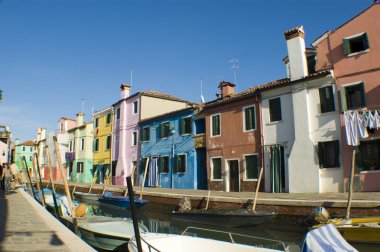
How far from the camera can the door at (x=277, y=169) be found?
17.6 metres

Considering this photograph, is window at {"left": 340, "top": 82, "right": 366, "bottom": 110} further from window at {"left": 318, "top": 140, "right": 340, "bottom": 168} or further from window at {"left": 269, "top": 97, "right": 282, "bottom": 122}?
window at {"left": 269, "top": 97, "right": 282, "bottom": 122}

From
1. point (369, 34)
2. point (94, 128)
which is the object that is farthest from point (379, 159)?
point (94, 128)

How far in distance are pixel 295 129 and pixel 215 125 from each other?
664 cm

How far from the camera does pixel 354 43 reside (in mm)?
16547

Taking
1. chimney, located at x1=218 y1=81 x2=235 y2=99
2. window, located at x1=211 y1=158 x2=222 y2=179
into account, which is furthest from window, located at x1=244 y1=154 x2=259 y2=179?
chimney, located at x1=218 y1=81 x2=235 y2=99

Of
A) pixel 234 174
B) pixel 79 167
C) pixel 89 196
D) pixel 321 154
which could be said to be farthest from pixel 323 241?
pixel 79 167

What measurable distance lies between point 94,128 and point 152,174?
14.4 m

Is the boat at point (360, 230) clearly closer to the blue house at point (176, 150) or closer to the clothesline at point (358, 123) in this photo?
the clothesline at point (358, 123)

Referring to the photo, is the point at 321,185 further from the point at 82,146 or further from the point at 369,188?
the point at 82,146

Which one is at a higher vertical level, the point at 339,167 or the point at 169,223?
the point at 339,167

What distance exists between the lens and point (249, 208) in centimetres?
1395

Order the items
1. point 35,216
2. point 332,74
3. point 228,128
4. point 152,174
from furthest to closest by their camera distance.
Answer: point 152,174 < point 228,128 < point 332,74 < point 35,216

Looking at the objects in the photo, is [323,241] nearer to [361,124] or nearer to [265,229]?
[265,229]

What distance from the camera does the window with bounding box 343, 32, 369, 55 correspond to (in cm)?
1616
